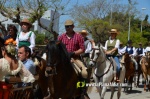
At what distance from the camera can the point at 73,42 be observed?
8.95 metres

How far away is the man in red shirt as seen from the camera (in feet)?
29.2

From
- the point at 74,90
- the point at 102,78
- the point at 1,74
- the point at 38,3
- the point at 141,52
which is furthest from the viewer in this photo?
the point at 38,3

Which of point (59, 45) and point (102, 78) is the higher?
point (59, 45)

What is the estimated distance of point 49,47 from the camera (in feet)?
26.4

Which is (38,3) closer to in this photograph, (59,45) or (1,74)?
(59,45)

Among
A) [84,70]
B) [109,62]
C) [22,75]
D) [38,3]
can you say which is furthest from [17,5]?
[22,75]

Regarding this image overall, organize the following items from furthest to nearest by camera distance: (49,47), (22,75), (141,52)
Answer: (141,52) → (49,47) → (22,75)

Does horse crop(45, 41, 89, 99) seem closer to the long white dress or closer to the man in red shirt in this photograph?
the man in red shirt

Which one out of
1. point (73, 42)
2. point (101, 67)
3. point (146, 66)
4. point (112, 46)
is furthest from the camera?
point (146, 66)

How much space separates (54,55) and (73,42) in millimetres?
1082

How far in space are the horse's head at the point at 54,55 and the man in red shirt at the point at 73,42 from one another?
0.62m

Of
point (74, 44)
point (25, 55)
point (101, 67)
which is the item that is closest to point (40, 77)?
point (74, 44)

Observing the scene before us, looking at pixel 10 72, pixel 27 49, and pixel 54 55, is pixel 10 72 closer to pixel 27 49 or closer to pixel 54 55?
pixel 27 49

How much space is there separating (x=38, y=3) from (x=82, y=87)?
19.3m
